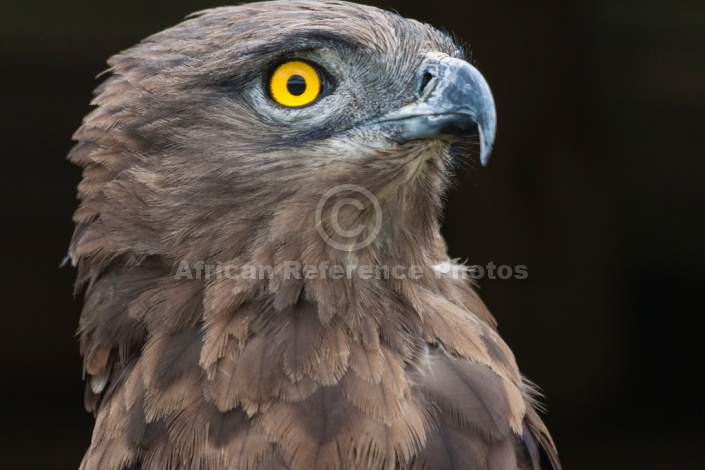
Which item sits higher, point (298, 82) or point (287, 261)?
point (298, 82)

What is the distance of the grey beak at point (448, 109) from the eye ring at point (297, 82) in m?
0.22

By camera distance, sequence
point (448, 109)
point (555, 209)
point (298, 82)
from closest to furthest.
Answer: point (448, 109) → point (298, 82) → point (555, 209)

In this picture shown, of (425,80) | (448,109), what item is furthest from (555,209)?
(448,109)

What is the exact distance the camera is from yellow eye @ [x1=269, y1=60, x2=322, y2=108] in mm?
2719

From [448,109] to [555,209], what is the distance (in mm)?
3871

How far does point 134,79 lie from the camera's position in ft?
9.61

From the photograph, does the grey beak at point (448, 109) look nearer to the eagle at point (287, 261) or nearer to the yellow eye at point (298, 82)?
the eagle at point (287, 261)

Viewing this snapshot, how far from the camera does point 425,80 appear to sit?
107 inches

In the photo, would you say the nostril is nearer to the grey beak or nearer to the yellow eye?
the grey beak

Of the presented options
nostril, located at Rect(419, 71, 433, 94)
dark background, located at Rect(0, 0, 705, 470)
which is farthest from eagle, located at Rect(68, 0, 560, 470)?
dark background, located at Rect(0, 0, 705, 470)

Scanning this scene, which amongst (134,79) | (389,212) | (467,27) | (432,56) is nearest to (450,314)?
(389,212)

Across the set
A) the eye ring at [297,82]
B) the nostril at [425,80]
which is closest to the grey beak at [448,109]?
the nostril at [425,80]

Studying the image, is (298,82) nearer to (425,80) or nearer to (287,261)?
(425,80)

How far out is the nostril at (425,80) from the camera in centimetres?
271
